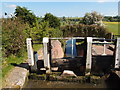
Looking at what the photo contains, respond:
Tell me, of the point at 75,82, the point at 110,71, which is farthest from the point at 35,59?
the point at 110,71

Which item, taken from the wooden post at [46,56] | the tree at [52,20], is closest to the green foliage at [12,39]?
the wooden post at [46,56]

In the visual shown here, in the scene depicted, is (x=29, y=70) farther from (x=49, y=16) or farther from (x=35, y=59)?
(x=49, y=16)

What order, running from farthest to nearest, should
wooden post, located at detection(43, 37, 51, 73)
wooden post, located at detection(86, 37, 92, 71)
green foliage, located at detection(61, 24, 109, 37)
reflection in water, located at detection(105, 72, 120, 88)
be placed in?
green foliage, located at detection(61, 24, 109, 37) < wooden post, located at detection(43, 37, 51, 73) < wooden post, located at detection(86, 37, 92, 71) < reflection in water, located at detection(105, 72, 120, 88)

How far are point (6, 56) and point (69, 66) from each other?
4195 mm

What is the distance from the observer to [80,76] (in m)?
7.56

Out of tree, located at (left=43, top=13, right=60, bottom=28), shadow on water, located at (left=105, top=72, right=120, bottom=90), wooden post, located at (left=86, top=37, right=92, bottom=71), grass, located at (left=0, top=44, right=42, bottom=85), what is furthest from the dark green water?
tree, located at (left=43, top=13, right=60, bottom=28)

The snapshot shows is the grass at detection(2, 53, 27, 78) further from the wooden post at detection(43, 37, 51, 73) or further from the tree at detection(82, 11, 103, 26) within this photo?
the tree at detection(82, 11, 103, 26)

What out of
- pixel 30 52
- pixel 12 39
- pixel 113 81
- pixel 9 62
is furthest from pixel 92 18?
pixel 30 52

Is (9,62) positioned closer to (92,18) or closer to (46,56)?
(46,56)

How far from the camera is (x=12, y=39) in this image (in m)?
10.0

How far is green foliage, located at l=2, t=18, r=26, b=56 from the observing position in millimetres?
9564

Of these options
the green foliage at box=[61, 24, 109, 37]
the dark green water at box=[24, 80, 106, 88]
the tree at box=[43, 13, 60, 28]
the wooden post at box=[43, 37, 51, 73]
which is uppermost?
the tree at box=[43, 13, 60, 28]

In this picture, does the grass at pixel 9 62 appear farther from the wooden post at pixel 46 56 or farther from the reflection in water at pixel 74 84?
the wooden post at pixel 46 56

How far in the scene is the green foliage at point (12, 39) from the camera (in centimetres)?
956
